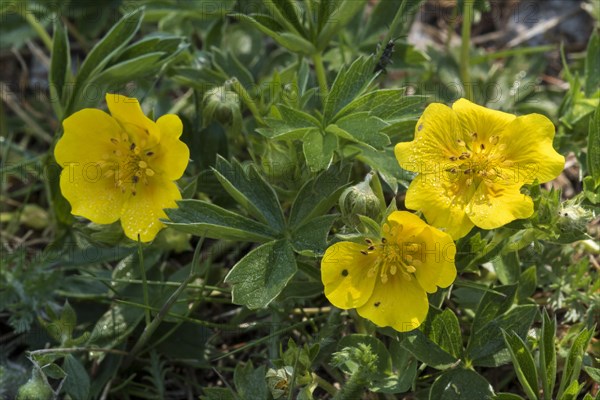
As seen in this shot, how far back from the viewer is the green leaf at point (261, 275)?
227 cm

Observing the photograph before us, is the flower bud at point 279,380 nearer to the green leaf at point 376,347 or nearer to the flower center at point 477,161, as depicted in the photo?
the green leaf at point 376,347

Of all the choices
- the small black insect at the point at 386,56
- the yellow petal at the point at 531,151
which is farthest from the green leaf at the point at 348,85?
the yellow petal at the point at 531,151

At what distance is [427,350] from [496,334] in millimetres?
225

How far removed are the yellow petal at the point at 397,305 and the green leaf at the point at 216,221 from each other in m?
0.39

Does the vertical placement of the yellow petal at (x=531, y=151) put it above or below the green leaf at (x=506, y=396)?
above

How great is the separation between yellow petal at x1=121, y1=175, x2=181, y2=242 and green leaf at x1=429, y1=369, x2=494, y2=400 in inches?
39.1

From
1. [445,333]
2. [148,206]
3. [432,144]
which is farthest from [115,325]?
[432,144]

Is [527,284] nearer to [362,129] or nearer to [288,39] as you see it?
[362,129]

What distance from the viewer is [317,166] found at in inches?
91.4

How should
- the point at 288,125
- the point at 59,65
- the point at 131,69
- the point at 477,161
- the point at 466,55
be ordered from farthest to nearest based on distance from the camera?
the point at 466,55 < the point at 59,65 < the point at 131,69 < the point at 288,125 < the point at 477,161

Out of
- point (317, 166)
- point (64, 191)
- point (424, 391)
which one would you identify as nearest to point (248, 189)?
point (317, 166)

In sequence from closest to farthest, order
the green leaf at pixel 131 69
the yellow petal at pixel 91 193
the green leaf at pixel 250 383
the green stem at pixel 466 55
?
the green leaf at pixel 250 383
the yellow petal at pixel 91 193
the green leaf at pixel 131 69
the green stem at pixel 466 55

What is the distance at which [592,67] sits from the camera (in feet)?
9.30

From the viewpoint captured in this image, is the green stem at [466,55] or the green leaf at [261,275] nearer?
the green leaf at [261,275]
